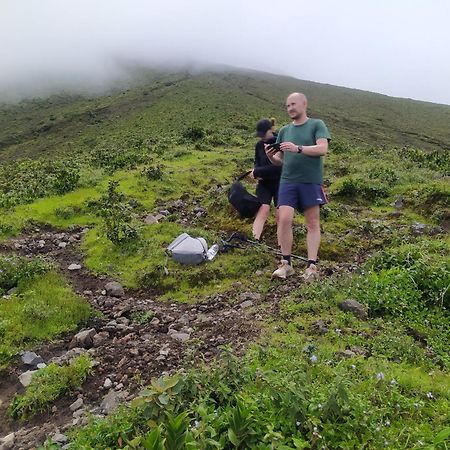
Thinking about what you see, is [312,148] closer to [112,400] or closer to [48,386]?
[112,400]

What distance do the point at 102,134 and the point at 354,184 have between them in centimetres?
4997

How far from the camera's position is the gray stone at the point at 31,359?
5.63 m

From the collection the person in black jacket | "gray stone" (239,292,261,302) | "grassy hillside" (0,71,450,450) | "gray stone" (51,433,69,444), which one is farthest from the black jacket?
"gray stone" (51,433,69,444)

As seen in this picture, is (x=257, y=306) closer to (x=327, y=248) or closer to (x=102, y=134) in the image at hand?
(x=327, y=248)

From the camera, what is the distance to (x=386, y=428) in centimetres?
344

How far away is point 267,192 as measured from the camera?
29.2ft

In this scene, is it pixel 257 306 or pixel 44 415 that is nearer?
pixel 44 415

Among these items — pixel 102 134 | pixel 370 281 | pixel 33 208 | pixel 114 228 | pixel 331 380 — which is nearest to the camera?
pixel 331 380

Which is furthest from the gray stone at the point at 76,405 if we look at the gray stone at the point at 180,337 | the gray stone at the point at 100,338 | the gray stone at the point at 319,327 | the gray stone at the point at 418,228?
the gray stone at the point at 418,228

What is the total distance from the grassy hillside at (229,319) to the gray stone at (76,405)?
3.6 inches

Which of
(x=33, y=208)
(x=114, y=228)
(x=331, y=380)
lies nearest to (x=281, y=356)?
(x=331, y=380)

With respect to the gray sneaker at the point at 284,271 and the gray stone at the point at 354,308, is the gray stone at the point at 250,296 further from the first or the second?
the gray stone at the point at 354,308

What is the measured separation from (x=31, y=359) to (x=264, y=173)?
5010 millimetres

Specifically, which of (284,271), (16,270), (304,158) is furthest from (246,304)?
(16,270)
